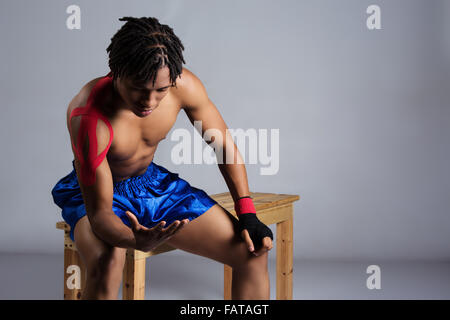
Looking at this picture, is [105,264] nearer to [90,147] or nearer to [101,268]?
[101,268]

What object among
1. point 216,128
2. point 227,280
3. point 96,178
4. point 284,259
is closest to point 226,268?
point 227,280

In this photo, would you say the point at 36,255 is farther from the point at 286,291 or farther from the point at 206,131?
the point at 206,131

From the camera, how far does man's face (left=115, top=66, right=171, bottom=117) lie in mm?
1342

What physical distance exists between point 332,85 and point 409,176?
738mm

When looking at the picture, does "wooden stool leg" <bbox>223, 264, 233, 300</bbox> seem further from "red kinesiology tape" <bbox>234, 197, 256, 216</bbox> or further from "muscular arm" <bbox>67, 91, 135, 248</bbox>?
"muscular arm" <bbox>67, 91, 135, 248</bbox>

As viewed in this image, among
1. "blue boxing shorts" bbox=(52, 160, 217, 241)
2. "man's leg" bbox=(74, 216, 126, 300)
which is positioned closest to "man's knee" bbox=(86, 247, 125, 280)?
"man's leg" bbox=(74, 216, 126, 300)

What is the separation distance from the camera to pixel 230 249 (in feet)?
5.22

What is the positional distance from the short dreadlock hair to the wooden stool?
0.67 meters

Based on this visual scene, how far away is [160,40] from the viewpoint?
1370 mm

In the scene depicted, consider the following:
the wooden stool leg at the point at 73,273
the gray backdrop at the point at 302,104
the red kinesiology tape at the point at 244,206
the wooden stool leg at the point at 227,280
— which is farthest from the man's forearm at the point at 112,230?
the gray backdrop at the point at 302,104

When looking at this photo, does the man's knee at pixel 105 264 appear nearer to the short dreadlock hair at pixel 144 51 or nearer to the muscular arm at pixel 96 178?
the muscular arm at pixel 96 178

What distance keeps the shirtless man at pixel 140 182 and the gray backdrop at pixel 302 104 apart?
1624 millimetres

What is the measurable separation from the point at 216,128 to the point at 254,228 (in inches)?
13.3
